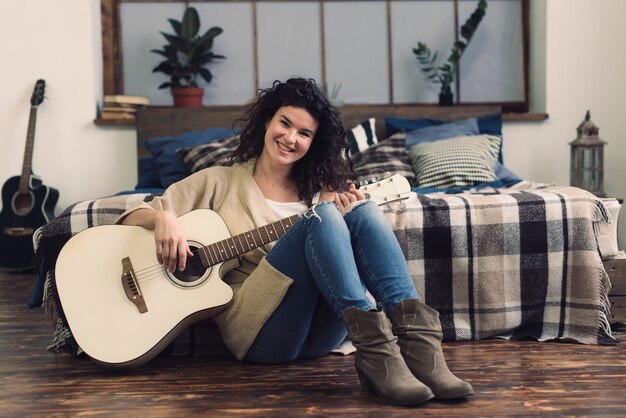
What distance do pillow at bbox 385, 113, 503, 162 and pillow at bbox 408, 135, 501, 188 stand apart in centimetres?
29

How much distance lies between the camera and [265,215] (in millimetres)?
2092

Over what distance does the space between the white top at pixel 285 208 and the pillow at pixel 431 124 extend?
1.77 meters

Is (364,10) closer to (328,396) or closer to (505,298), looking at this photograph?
(505,298)

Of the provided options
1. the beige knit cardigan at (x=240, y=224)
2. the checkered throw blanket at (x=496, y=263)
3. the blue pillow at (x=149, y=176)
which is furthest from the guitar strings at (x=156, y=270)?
the blue pillow at (x=149, y=176)

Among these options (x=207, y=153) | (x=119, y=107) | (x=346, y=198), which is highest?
(x=119, y=107)

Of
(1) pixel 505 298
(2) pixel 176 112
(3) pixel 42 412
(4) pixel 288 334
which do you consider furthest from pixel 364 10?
(3) pixel 42 412

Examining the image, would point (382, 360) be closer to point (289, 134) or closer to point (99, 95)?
point (289, 134)

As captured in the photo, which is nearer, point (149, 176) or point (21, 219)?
point (149, 176)

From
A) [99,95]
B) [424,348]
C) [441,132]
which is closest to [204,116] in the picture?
[99,95]

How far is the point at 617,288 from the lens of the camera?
98.0 inches

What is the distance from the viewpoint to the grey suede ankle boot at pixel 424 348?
5.67 feet

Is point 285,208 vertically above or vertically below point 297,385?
above

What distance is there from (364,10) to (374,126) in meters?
0.79

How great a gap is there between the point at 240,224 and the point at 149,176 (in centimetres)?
168
